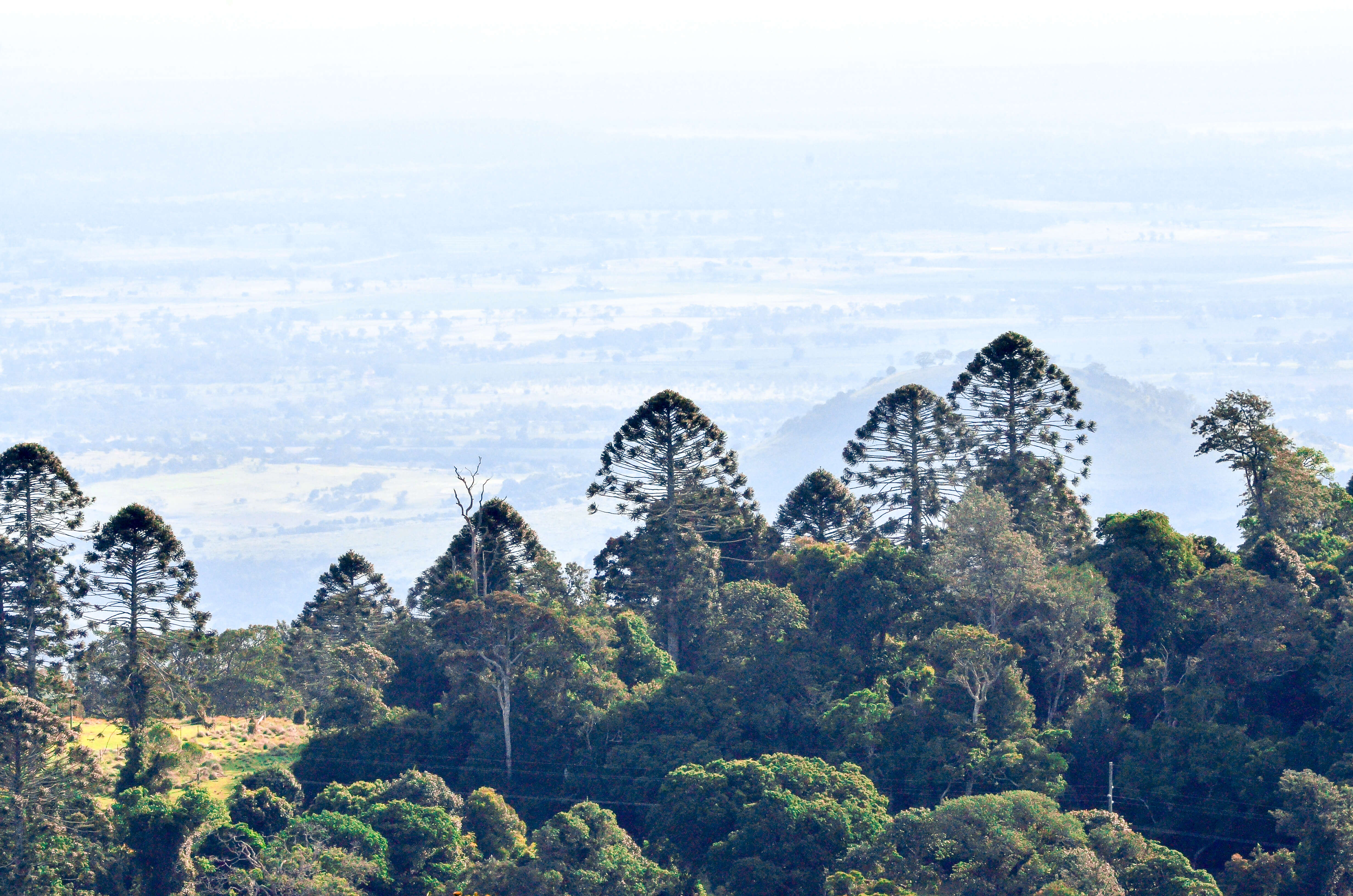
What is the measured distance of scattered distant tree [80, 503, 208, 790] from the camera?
88.3 m

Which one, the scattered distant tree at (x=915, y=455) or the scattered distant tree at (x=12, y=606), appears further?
the scattered distant tree at (x=915, y=455)

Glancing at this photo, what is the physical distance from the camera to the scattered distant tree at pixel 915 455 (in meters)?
103

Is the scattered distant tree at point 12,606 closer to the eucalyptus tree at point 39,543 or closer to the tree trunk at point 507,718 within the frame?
the eucalyptus tree at point 39,543

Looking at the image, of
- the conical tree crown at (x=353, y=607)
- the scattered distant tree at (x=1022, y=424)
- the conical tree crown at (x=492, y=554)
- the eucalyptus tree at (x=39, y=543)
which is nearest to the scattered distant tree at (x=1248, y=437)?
the scattered distant tree at (x=1022, y=424)

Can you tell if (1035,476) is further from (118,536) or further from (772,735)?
(118,536)

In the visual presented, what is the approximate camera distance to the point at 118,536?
87938mm

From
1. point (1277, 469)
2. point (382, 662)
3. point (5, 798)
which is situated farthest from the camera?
point (1277, 469)

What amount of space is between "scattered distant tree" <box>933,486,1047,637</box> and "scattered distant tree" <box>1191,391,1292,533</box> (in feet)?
56.8

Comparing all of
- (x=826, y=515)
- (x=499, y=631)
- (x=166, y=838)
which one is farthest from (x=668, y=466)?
(x=166, y=838)

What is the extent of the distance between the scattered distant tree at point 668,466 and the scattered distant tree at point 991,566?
1258cm

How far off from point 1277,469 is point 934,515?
19.1 meters

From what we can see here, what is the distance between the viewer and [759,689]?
9019 centimetres

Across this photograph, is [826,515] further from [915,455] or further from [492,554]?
[492,554]

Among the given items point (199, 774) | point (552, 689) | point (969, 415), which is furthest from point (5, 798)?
point (969, 415)
